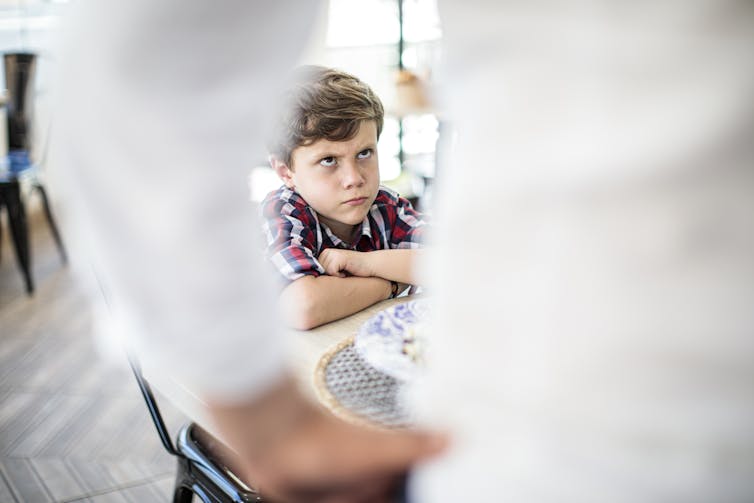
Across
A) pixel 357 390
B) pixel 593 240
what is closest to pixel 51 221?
pixel 357 390

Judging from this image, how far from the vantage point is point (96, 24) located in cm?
32

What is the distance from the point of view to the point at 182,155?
0.31 metres

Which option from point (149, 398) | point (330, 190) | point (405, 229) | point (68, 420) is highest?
point (330, 190)

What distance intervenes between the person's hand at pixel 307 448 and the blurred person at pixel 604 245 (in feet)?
0.17

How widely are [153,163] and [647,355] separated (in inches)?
11.4

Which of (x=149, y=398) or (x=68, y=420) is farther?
(x=68, y=420)

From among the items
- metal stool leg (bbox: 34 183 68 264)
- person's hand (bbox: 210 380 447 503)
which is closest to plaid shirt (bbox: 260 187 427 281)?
person's hand (bbox: 210 380 447 503)

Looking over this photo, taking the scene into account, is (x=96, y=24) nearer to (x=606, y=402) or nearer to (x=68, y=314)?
(x=606, y=402)

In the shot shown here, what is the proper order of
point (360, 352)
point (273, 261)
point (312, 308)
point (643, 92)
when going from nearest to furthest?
1. point (643, 92)
2. point (360, 352)
3. point (312, 308)
4. point (273, 261)

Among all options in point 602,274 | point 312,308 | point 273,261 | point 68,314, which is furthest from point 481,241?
point 68,314

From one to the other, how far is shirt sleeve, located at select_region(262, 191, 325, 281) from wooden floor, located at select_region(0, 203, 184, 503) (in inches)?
35.2

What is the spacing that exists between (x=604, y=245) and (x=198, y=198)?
0.73 feet

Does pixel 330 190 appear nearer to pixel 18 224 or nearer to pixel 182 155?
pixel 182 155

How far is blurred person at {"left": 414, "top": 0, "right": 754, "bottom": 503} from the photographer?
31 centimetres
